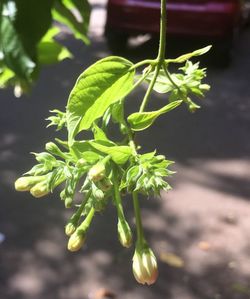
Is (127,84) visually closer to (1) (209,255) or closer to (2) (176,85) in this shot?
(2) (176,85)

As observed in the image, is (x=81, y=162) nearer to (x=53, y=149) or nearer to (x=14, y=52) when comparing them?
(x=53, y=149)

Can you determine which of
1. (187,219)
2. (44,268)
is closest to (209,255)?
(187,219)

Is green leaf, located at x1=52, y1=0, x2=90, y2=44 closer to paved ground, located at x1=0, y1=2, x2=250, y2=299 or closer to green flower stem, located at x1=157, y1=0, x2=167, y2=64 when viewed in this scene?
green flower stem, located at x1=157, y1=0, x2=167, y2=64

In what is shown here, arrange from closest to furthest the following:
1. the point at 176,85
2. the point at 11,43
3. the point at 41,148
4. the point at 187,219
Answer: the point at 11,43, the point at 176,85, the point at 187,219, the point at 41,148

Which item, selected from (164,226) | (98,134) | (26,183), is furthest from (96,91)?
(164,226)

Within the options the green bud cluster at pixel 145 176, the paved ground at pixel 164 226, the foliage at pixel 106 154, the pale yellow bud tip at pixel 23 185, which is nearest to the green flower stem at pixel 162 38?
the foliage at pixel 106 154

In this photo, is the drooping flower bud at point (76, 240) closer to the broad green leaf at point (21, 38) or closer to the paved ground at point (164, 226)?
the broad green leaf at point (21, 38)

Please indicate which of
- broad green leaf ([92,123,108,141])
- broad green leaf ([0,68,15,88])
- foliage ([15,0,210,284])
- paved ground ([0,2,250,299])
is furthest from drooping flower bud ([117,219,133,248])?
paved ground ([0,2,250,299])
